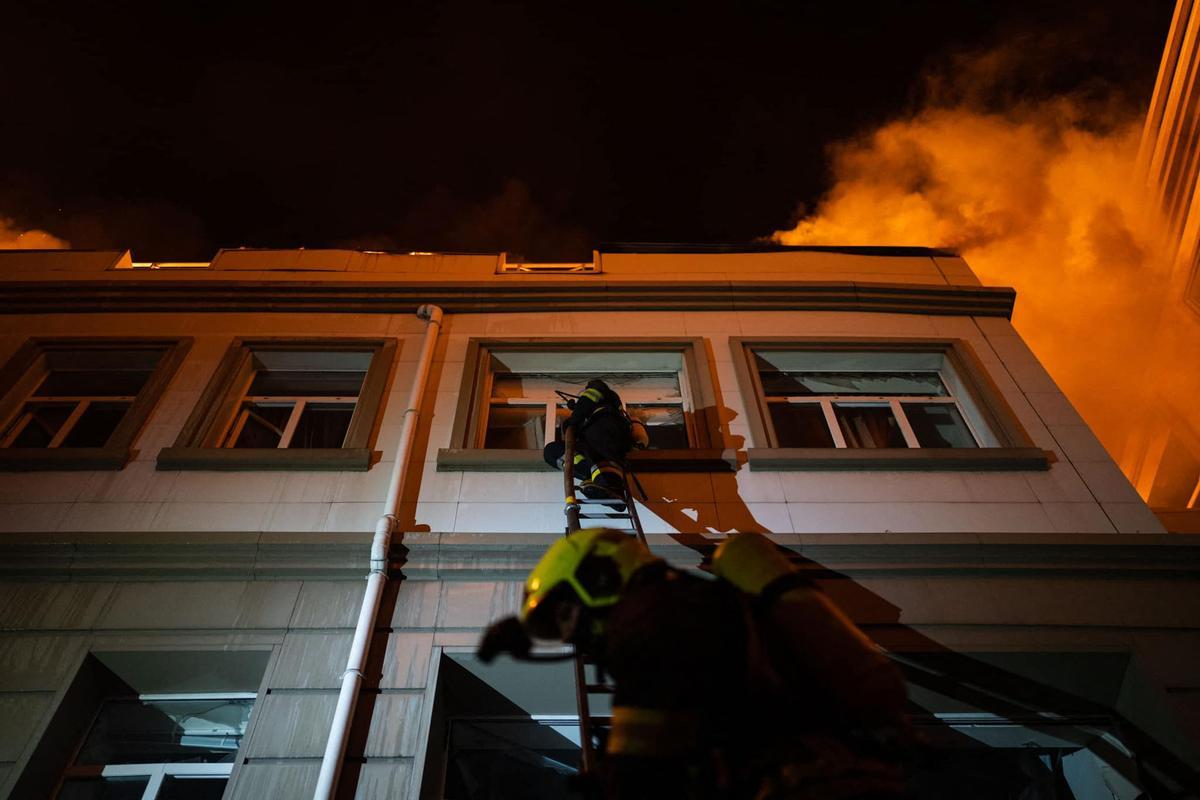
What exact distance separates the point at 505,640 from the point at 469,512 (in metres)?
3.53

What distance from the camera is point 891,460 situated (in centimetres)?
622

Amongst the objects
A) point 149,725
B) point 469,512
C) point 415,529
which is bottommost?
point 149,725

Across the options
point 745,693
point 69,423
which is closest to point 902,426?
point 745,693

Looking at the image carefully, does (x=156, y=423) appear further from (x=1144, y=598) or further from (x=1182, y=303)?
(x=1182, y=303)

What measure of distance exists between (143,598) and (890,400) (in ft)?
26.8

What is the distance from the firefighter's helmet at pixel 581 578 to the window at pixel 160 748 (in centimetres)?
374

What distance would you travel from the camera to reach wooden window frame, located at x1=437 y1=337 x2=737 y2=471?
6.14m

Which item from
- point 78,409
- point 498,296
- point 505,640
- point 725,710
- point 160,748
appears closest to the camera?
point 725,710

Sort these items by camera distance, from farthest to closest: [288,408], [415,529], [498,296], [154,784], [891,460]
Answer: [498,296], [288,408], [891,460], [415,529], [154,784]

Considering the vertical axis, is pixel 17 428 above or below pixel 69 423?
below

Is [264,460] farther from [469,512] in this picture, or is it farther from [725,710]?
[725,710]

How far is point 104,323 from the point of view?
7.93 m

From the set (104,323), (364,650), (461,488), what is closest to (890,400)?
(461,488)

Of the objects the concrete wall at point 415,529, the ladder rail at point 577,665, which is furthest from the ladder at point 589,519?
the concrete wall at point 415,529
